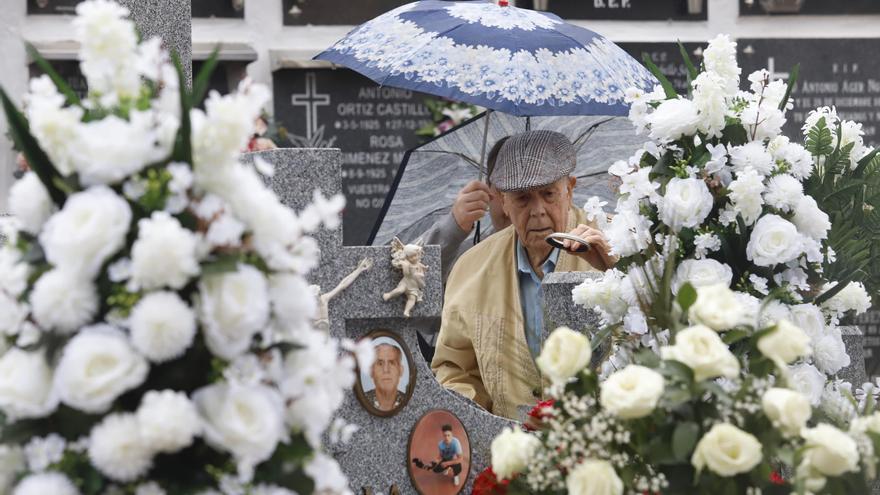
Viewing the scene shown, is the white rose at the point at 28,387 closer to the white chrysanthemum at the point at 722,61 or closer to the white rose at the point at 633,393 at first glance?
the white rose at the point at 633,393

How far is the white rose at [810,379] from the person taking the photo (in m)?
4.05

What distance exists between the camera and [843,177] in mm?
4668

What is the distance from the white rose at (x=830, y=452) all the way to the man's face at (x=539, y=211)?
9.19ft

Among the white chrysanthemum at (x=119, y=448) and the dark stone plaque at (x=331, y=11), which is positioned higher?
the dark stone plaque at (x=331, y=11)

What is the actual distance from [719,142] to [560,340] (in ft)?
5.85

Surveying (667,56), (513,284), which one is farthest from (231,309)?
(667,56)

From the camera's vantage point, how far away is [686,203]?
4.20 meters

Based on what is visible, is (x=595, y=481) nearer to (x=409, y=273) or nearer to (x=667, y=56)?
(x=409, y=273)

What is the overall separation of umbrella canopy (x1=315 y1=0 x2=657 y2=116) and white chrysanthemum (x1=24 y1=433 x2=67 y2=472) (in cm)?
329

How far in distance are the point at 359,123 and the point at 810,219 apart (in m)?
6.99

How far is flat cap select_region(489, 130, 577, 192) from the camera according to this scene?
5.37 metres

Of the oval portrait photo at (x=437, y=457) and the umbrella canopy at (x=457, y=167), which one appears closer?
the oval portrait photo at (x=437, y=457)

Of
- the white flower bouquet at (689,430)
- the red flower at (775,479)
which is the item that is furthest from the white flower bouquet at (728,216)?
the white flower bouquet at (689,430)

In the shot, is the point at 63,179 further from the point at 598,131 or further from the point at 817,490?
the point at 598,131
